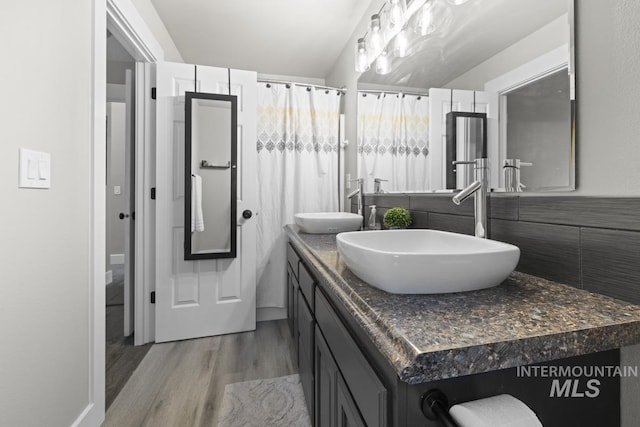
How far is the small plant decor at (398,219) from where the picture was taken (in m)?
1.51

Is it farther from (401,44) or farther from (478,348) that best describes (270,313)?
(478,348)

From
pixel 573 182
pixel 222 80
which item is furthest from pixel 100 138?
pixel 573 182

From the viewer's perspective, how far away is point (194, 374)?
1.80m

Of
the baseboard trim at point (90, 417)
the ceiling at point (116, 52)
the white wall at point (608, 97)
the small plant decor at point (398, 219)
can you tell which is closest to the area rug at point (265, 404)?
the baseboard trim at point (90, 417)

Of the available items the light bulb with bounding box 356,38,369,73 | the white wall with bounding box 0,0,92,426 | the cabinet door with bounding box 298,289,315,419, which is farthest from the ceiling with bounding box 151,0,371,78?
the cabinet door with bounding box 298,289,315,419

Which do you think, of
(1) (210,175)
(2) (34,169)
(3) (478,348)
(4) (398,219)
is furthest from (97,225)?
(3) (478,348)

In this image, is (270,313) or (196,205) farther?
(270,313)

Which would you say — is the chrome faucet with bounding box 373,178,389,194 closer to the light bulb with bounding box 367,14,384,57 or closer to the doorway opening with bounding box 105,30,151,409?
the light bulb with bounding box 367,14,384,57

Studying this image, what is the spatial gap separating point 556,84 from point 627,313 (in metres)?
0.60

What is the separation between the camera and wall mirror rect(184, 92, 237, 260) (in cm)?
217

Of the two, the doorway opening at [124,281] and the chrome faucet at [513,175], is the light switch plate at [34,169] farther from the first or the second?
the chrome faucet at [513,175]

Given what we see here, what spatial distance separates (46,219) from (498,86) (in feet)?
5.42

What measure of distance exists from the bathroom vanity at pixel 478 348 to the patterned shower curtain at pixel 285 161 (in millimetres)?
1849

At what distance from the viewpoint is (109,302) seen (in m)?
2.96
